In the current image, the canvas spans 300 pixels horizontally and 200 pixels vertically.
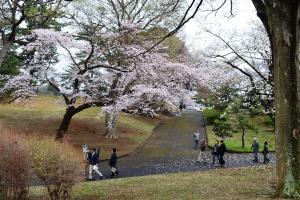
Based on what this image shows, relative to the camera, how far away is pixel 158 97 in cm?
2895

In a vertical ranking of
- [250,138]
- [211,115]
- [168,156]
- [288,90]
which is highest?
[211,115]

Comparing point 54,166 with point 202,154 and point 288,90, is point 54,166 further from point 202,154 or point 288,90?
point 202,154

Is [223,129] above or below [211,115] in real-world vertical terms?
below

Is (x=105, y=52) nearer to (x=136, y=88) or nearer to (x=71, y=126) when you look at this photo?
(x=136, y=88)

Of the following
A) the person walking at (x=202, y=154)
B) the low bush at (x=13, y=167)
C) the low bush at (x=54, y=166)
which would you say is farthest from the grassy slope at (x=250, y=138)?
the low bush at (x=13, y=167)

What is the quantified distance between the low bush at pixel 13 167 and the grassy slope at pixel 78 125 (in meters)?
17.9

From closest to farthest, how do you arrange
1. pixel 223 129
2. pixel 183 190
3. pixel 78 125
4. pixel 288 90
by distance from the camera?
pixel 288 90
pixel 183 190
pixel 223 129
pixel 78 125

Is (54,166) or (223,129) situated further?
(223,129)

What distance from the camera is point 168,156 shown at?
30.9 m

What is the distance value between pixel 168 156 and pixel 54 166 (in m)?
20.4

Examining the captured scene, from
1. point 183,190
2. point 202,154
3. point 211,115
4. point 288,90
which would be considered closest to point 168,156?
point 202,154

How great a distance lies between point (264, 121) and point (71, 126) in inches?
819

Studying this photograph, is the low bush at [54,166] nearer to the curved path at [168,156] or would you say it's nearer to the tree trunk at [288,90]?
the tree trunk at [288,90]

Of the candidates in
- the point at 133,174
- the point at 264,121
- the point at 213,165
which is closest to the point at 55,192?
the point at 133,174
